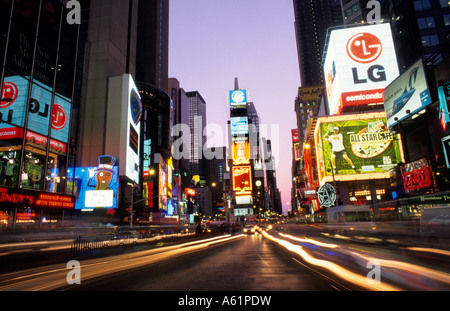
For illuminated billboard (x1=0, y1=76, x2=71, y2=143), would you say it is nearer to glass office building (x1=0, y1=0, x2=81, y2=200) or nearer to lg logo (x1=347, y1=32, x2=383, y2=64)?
glass office building (x1=0, y1=0, x2=81, y2=200)

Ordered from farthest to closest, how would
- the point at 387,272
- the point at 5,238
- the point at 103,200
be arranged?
the point at 103,200 → the point at 5,238 → the point at 387,272

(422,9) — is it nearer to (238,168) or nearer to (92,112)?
(92,112)

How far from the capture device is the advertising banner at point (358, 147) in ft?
172

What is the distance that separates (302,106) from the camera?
14062 centimetres

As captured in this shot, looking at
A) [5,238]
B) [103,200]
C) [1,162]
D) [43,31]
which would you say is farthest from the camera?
[103,200]

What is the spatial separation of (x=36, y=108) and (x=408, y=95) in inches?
2000

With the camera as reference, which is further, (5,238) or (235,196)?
(235,196)

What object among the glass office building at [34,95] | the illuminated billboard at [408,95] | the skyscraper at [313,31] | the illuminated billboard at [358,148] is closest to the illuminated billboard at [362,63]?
the illuminated billboard at [358,148]

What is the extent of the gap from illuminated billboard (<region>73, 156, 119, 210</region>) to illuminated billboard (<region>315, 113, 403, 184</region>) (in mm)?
42740

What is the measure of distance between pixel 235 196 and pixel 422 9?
101570 millimetres

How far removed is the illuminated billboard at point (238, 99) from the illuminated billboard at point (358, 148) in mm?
105592

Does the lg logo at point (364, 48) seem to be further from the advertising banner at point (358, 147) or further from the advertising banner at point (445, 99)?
the advertising banner at point (445, 99)

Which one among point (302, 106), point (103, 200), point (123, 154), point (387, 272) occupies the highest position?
point (302, 106)
